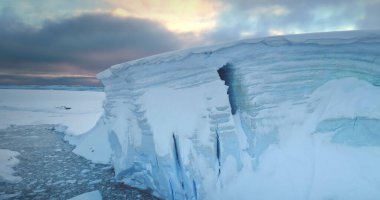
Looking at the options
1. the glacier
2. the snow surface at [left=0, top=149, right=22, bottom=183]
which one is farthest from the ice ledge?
the snow surface at [left=0, top=149, right=22, bottom=183]

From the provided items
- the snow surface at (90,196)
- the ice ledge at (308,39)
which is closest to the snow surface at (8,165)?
the snow surface at (90,196)

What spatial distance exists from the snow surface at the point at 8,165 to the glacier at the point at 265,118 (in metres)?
3.24

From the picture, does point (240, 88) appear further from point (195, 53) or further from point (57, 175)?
point (57, 175)

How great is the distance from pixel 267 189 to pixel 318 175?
724 millimetres

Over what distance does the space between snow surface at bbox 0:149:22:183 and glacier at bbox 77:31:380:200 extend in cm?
324

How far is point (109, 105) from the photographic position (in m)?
6.80

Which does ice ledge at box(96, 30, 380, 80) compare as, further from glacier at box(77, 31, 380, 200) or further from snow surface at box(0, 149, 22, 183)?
snow surface at box(0, 149, 22, 183)

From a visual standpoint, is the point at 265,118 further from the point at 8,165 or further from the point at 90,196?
the point at 8,165

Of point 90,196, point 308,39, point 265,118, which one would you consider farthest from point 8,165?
point 308,39

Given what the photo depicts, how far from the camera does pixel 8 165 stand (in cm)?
692

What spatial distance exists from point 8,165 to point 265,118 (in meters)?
6.66

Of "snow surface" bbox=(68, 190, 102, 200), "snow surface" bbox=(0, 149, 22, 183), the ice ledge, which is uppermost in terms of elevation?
the ice ledge

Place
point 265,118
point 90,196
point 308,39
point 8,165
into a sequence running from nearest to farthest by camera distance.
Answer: point 308,39
point 265,118
point 90,196
point 8,165

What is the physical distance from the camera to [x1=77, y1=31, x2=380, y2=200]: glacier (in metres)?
3.61
